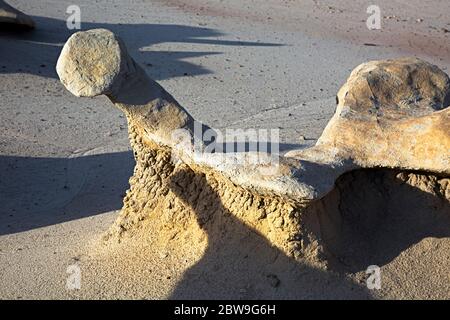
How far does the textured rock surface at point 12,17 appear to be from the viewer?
27.2 feet

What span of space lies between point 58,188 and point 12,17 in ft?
11.2

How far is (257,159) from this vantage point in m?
3.29

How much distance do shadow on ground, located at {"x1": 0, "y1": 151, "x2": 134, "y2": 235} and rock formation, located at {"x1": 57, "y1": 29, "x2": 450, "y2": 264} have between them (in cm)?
121

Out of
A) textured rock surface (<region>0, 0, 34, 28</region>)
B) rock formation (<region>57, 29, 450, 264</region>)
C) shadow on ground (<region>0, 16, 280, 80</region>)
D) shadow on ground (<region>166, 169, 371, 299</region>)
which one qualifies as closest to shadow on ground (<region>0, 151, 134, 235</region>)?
rock formation (<region>57, 29, 450, 264</region>)

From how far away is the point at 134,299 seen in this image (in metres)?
3.49

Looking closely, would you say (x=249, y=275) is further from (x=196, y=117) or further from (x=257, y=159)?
(x=196, y=117)

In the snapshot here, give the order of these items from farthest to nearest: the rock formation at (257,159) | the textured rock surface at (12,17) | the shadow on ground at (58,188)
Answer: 1. the textured rock surface at (12,17)
2. the shadow on ground at (58,188)
3. the rock formation at (257,159)

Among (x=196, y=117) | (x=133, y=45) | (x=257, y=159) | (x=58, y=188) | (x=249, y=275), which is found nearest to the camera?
(x=257, y=159)

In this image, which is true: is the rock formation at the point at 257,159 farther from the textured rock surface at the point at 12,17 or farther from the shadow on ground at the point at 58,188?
the textured rock surface at the point at 12,17

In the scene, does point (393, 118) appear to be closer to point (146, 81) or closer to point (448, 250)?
point (448, 250)

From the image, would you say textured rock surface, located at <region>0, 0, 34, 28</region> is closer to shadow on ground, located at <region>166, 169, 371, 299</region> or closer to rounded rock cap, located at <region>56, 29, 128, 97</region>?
rounded rock cap, located at <region>56, 29, 128, 97</region>

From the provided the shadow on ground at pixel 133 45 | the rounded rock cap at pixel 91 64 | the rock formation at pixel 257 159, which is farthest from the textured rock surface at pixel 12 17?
the rounded rock cap at pixel 91 64

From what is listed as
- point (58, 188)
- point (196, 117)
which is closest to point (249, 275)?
point (58, 188)

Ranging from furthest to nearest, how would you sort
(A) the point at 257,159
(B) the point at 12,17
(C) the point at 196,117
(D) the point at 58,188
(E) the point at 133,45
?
(E) the point at 133,45, (B) the point at 12,17, (C) the point at 196,117, (D) the point at 58,188, (A) the point at 257,159
